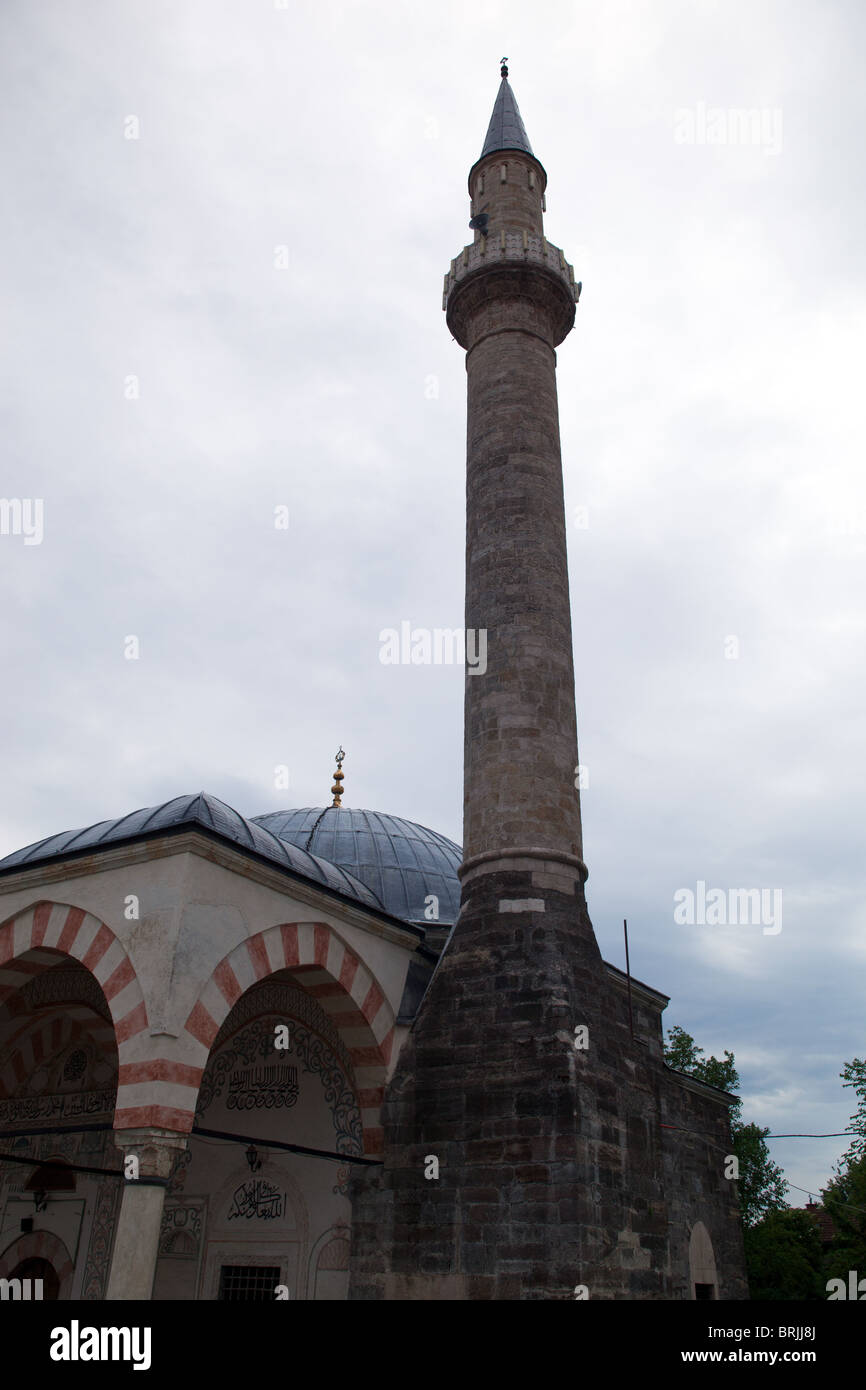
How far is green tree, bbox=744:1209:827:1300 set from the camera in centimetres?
1864

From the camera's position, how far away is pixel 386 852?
1347 cm

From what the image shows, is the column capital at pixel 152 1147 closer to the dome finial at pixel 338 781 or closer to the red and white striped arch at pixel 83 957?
the red and white striped arch at pixel 83 957

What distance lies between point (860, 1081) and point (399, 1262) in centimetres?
1449

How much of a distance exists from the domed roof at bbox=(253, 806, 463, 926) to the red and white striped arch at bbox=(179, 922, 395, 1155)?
11.6 ft

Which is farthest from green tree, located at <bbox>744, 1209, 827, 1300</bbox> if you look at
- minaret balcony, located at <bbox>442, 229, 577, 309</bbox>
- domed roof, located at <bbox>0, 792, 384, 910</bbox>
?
minaret balcony, located at <bbox>442, 229, 577, 309</bbox>

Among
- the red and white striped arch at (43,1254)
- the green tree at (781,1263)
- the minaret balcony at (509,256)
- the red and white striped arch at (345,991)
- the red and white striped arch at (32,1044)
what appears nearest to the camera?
the red and white striped arch at (345,991)

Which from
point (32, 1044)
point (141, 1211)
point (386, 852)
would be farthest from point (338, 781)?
point (141, 1211)

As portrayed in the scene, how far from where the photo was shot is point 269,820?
50.0ft

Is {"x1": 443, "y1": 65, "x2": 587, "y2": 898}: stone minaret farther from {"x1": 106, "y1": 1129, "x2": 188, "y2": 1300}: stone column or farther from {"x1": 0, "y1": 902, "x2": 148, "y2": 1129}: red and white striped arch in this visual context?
{"x1": 106, "y1": 1129, "x2": 188, "y2": 1300}: stone column

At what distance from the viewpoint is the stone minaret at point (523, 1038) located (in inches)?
274

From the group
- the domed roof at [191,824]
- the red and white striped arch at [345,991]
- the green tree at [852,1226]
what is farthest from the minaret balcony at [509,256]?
the green tree at [852,1226]

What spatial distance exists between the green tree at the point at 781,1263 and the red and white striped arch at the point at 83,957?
15312 millimetres
